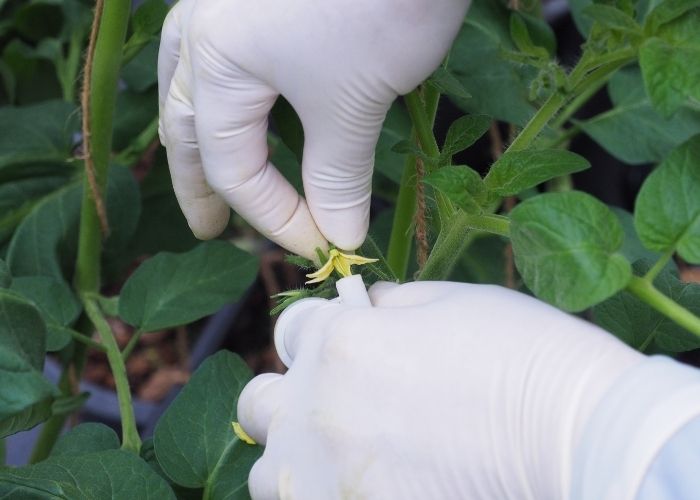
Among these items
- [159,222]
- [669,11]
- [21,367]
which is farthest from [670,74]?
[159,222]

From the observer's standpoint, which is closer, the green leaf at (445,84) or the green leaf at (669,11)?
the green leaf at (669,11)

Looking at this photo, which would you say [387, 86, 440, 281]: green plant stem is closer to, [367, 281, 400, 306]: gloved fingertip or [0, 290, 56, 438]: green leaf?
[367, 281, 400, 306]: gloved fingertip

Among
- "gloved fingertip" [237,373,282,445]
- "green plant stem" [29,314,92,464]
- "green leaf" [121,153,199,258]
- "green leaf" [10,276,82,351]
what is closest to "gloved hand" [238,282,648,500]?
"gloved fingertip" [237,373,282,445]

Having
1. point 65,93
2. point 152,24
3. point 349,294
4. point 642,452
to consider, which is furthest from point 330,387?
point 65,93

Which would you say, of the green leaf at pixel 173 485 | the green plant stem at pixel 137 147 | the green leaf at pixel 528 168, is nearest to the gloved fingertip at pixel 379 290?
the green leaf at pixel 528 168

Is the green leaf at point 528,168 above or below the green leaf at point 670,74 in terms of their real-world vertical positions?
below

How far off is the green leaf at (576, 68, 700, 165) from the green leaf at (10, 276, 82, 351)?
0.53m

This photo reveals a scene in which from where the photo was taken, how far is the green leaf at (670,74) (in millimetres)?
406

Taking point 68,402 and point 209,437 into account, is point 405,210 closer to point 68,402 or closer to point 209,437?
point 209,437

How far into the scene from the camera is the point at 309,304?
1.85 ft

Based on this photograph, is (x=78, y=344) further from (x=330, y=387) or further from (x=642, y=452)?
(x=642, y=452)

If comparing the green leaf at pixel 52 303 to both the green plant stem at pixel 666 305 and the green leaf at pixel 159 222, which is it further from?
the green plant stem at pixel 666 305

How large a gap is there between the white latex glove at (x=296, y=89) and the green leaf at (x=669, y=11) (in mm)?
111

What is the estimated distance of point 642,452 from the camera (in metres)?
0.37
